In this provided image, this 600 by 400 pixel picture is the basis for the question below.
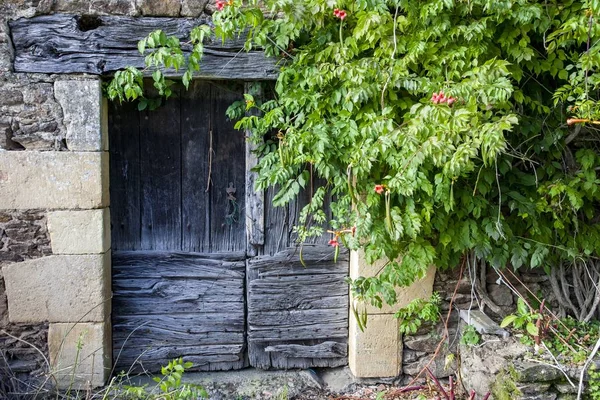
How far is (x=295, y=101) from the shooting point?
3.16 m

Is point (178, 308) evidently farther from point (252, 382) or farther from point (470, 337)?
point (470, 337)

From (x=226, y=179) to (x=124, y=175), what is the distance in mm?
705

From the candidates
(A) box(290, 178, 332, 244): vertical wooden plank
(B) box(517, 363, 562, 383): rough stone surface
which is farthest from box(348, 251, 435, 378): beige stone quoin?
(B) box(517, 363, 562, 383): rough stone surface

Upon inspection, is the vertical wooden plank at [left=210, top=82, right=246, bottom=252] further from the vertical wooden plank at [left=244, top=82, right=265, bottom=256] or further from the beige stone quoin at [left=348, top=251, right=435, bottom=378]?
the beige stone quoin at [left=348, top=251, right=435, bottom=378]

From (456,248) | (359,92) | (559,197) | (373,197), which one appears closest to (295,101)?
(359,92)

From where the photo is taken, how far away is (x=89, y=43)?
3.20 meters

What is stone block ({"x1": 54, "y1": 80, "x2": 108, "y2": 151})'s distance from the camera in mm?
3205

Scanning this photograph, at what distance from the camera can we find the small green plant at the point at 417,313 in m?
3.37

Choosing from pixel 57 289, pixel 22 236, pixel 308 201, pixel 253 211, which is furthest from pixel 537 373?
pixel 22 236

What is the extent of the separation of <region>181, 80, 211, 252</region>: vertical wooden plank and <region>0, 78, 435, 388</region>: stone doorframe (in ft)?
1.72

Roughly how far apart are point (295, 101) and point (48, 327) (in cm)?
216

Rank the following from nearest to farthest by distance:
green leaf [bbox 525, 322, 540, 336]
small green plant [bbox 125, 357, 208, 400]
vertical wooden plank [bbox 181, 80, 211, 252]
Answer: small green plant [bbox 125, 357, 208, 400], green leaf [bbox 525, 322, 540, 336], vertical wooden plank [bbox 181, 80, 211, 252]

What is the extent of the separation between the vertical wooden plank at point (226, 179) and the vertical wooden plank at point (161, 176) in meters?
0.25

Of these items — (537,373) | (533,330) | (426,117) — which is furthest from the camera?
(533,330)
